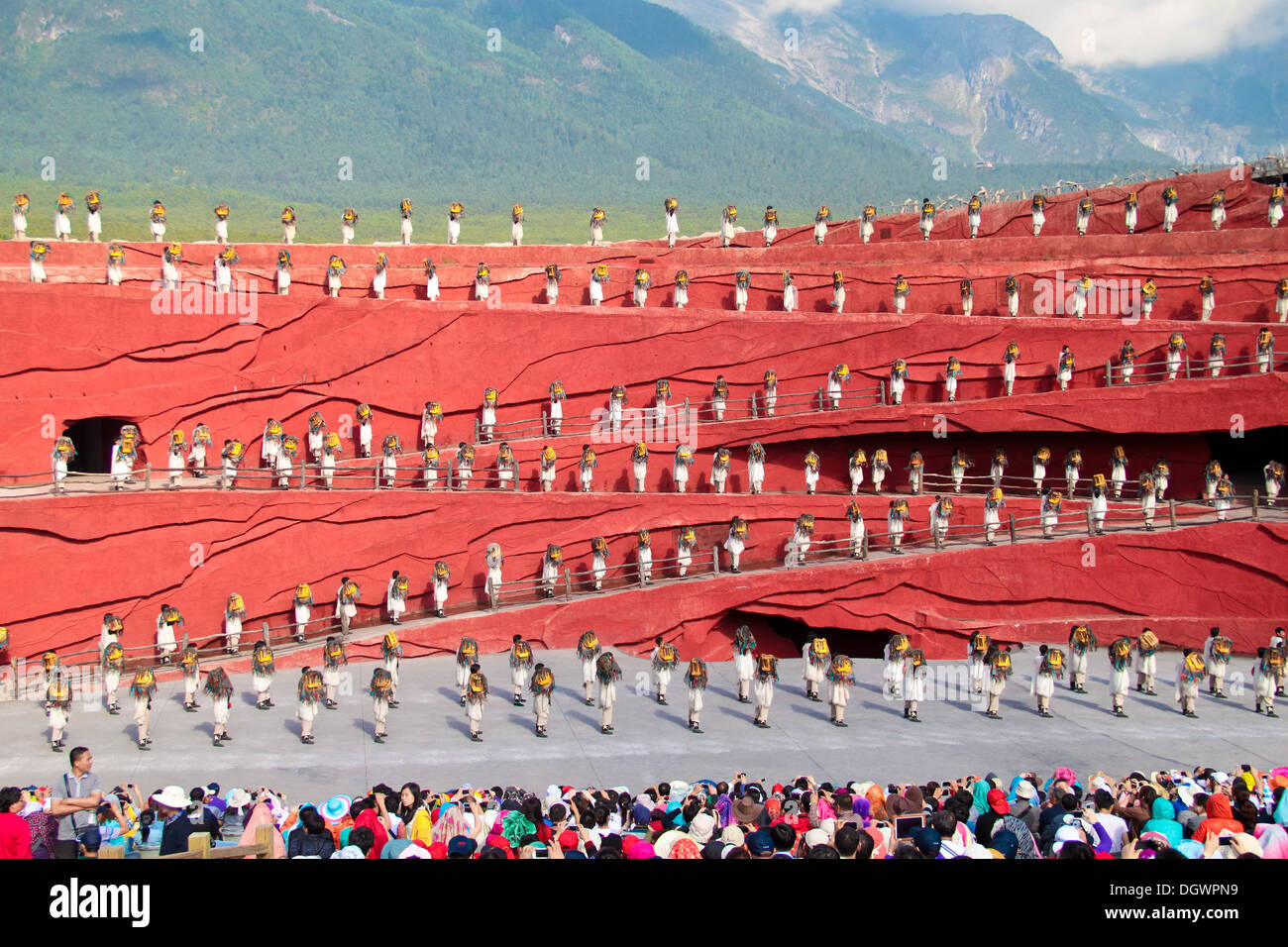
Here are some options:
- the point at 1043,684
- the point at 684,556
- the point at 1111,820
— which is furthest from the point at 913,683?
the point at 1111,820

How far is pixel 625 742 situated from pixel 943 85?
7251 inches

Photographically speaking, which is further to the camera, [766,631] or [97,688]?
[766,631]

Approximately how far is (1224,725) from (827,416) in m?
11.6

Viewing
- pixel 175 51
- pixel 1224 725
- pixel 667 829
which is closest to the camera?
pixel 667 829

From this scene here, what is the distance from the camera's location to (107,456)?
28.9 meters

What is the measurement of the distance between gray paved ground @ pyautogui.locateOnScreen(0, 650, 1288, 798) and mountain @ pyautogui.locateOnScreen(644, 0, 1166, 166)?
15224 centimetres

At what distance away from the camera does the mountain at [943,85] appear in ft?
573

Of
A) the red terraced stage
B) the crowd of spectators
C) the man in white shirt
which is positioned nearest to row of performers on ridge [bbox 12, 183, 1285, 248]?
the red terraced stage

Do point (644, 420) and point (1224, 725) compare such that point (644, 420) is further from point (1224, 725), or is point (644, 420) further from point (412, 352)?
point (1224, 725)

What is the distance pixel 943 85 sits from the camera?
188 m

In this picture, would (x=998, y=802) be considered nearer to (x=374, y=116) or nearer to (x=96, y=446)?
(x=96, y=446)

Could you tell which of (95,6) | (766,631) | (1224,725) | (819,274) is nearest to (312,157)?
(95,6)

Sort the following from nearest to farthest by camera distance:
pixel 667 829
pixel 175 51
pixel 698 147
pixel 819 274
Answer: pixel 667 829, pixel 819 274, pixel 175 51, pixel 698 147

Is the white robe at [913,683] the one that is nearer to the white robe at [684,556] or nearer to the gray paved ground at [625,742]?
the gray paved ground at [625,742]
